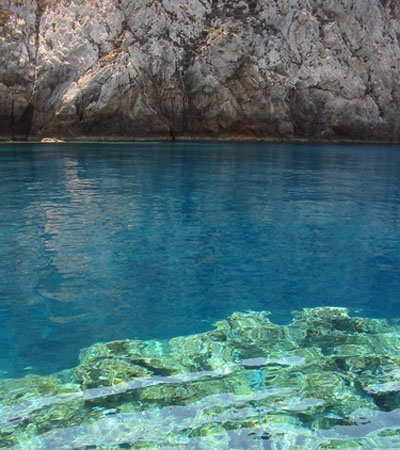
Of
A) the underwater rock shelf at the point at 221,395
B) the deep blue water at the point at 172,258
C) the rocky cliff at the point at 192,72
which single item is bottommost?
the underwater rock shelf at the point at 221,395

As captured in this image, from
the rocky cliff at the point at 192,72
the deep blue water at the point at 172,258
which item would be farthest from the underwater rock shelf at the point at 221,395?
the rocky cliff at the point at 192,72

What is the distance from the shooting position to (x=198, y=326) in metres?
6.73

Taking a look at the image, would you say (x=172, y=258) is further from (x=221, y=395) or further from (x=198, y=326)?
(x=221, y=395)

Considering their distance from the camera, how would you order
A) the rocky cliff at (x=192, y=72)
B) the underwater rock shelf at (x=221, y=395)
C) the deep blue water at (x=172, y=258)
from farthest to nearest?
1. the rocky cliff at (x=192, y=72)
2. the deep blue water at (x=172, y=258)
3. the underwater rock shelf at (x=221, y=395)

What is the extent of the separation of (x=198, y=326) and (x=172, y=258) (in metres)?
3.26

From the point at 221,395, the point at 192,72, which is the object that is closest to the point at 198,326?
the point at 221,395

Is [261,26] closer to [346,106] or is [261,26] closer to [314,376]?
[346,106]

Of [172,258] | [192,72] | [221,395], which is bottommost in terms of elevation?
[221,395]

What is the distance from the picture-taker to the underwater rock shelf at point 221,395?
171 inches

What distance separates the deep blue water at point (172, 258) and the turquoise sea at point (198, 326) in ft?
0.14

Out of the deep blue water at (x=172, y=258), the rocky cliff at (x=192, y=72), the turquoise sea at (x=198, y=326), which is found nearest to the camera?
the turquoise sea at (x=198, y=326)

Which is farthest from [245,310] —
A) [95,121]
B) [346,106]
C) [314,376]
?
[346,106]

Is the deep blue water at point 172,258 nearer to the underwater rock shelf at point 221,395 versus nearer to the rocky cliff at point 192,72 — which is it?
the underwater rock shelf at point 221,395

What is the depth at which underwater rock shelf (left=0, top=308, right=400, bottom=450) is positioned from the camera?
434cm
